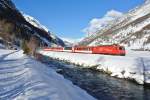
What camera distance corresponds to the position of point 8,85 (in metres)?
22.7

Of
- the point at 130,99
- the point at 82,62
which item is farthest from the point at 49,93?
the point at 82,62

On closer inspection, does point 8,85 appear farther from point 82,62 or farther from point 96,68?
point 82,62

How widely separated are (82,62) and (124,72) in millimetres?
33339

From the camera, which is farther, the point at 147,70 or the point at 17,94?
the point at 147,70

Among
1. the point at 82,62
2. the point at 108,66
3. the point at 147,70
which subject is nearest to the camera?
the point at 147,70

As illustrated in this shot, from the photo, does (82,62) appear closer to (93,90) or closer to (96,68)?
(96,68)

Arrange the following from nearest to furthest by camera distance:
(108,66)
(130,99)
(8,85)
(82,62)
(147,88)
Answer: (8,85)
(130,99)
(147,88)
(108,66)
(82,62)

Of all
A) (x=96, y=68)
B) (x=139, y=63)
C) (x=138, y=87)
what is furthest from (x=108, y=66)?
(x=138, y=87)

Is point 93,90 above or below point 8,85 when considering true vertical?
below

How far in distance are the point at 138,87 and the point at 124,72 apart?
1014 cm

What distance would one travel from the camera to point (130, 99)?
30.9 metres

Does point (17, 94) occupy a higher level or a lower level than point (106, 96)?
higher

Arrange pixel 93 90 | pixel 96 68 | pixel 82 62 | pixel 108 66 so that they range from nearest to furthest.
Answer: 1. pixel 93 90
2. pixel 108 66
3. pixel 96 68
4. pixel 82 62

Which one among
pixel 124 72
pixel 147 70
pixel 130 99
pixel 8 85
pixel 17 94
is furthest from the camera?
pixel 124 72
